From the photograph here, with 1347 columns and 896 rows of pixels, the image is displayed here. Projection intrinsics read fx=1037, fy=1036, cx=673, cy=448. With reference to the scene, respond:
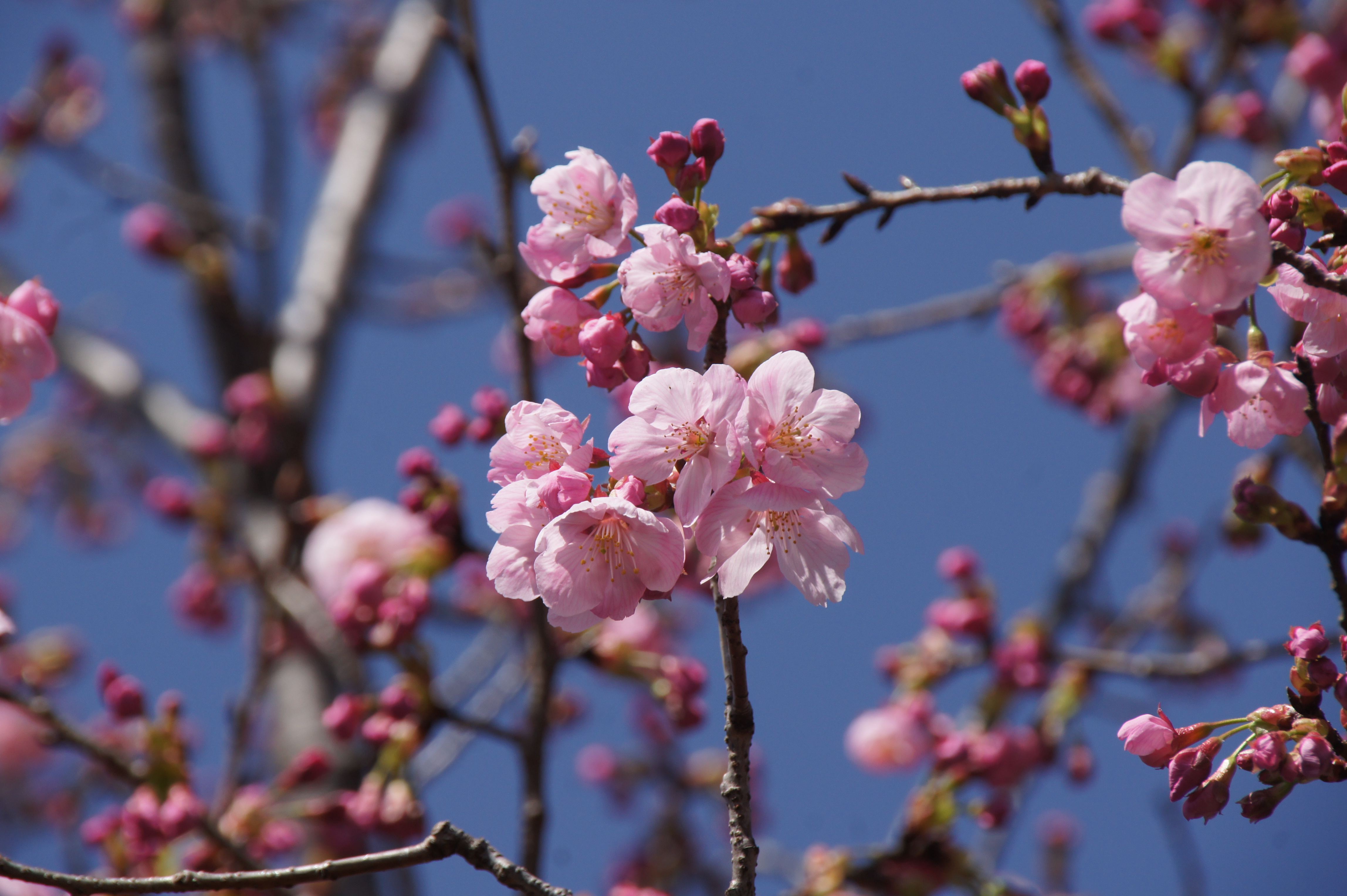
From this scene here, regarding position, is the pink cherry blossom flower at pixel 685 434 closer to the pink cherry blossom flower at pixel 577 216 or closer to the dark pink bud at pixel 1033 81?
the pink cherry blossom flower at pixel 577 216

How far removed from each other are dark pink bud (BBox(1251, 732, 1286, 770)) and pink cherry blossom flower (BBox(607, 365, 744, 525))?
702mm

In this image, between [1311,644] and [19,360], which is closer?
[1311,644]

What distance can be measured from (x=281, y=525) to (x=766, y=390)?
2.74 metres

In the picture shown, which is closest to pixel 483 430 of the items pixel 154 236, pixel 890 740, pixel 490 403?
pixel 490 403

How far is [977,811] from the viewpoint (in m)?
2.28

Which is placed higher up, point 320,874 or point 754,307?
point 754,307

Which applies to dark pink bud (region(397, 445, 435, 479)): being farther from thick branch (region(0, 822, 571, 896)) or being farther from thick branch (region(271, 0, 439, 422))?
thick branch (region(271, 0, 439, 422))

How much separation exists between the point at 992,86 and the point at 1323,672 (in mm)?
912

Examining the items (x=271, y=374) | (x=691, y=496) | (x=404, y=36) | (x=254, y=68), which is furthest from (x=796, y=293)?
(x=404, y=36)

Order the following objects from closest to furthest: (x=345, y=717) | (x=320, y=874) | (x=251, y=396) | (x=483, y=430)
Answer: (x=320, y=874) → (x=483, y=430) → (x=345, y=717) → (x=251, y=396)

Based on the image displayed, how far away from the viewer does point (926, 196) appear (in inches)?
56.0

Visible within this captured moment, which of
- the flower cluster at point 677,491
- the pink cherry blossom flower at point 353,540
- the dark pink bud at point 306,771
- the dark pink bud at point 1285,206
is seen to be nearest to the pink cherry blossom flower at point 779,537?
the flower cluster at point 677,491

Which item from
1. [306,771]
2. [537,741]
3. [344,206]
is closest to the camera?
[537,741]

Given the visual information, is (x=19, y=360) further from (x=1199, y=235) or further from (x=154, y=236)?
(x=154, y=236)
